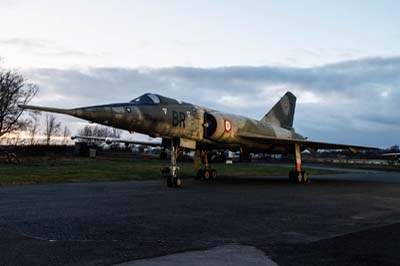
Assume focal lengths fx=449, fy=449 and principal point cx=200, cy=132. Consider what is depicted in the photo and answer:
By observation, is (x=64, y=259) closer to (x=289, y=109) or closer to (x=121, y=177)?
(x=121, y=177)

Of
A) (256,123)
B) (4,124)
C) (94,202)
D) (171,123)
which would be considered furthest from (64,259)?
(4,124)

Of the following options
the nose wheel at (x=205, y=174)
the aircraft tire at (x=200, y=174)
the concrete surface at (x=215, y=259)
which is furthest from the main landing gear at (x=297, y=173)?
the concrete surface at (x=215, y=259)

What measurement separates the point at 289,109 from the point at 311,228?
759 inches

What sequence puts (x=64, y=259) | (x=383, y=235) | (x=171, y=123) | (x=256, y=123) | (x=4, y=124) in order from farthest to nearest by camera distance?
(x=4, y=124), (x=256, y=123), (x=171, y=123), (x=383, y=235), (x=64, y=259)

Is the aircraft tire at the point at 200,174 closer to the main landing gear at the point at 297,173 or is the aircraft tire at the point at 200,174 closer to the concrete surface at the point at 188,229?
the main landing gear at the point at 297,173

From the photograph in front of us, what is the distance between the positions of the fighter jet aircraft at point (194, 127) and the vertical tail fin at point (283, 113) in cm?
6

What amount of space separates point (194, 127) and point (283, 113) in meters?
9.60

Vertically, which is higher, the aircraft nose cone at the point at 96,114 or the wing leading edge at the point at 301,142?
the aircraft nose cone at the point at 96,114

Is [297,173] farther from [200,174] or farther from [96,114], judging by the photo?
[96,114]

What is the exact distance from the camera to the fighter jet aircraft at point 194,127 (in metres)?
14.9

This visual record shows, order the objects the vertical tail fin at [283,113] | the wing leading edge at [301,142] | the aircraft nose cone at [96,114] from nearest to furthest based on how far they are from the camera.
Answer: the aircraft nose cone at [96,114] < the wing leading edge at [301,142] < the vertical tail fin at [283,113]

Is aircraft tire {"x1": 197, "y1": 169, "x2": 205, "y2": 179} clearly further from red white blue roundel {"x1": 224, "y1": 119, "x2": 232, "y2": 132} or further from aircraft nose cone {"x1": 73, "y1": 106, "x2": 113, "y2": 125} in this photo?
aircraft nose cone {"x1": 73, "y1": 106, "x2": 113, "y2": 125}

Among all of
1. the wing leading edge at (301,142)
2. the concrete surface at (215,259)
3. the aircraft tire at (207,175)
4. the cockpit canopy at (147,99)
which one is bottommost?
the concrete surface at (215,259)

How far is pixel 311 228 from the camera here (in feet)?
26.2
